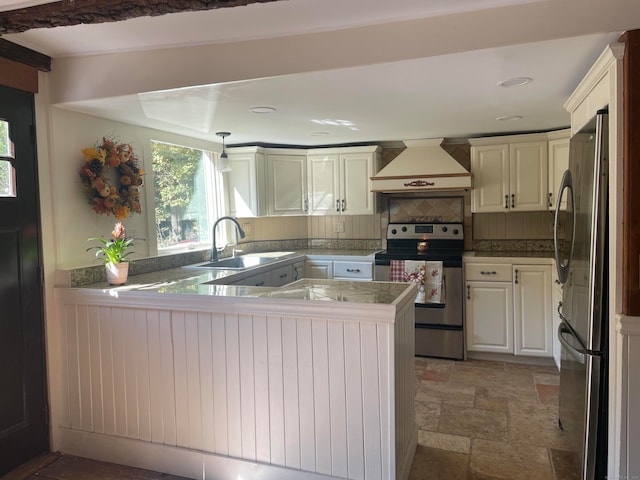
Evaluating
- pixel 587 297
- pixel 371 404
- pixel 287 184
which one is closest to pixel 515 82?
pixel 587 297

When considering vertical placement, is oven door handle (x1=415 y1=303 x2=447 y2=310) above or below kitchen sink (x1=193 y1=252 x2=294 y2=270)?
below

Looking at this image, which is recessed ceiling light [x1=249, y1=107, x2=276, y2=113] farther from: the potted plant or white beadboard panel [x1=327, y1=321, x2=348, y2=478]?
white beadboard panel [x1=327, y1=321, x2=348, y2=478]

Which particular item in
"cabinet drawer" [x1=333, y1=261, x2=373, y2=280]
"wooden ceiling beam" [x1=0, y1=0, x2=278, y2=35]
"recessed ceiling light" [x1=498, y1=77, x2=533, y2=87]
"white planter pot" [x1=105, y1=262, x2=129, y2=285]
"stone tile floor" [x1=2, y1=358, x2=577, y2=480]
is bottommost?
"stone tile floor" [x1=2, y1=358, x2=577, y2=480]

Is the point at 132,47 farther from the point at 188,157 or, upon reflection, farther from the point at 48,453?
the point at 48,453

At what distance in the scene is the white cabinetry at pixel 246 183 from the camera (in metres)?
4.38

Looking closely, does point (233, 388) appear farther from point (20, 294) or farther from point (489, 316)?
point (489, 316)

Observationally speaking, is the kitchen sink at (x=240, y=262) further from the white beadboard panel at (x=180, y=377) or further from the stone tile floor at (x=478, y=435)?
the stone tile floor at (x=478, y=435)

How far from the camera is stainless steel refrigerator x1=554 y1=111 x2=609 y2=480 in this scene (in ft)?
6.13

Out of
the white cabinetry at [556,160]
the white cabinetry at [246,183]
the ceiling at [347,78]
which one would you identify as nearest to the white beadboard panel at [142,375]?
the ceiling at [347,78]

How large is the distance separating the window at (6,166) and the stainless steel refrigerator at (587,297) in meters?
2.82

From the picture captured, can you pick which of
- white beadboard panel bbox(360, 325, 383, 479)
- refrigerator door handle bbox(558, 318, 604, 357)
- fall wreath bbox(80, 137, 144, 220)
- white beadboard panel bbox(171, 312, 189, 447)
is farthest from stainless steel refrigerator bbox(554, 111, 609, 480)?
fall wreath bbox(80, 137, 144, 220)

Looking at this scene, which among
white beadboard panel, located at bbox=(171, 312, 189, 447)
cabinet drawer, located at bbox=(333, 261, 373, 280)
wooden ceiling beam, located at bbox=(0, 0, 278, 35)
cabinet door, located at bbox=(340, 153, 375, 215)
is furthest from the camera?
cabinet door, located at bbox=(340, 153, 375, 215)

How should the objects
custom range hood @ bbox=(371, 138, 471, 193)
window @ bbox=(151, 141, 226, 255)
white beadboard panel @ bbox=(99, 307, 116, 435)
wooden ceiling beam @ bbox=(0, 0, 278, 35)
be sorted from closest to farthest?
wooden ceiling beam @ bbox=(0, 0, 278, 35) < white beadboard panel @ bbox=(99, 307, 116, 435) < window @ bbox=(151, 141, 226, 255) < custom range hood @ bbox=(371, 138, 471, 193)

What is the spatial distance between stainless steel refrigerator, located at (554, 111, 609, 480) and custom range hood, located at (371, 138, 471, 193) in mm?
1633
